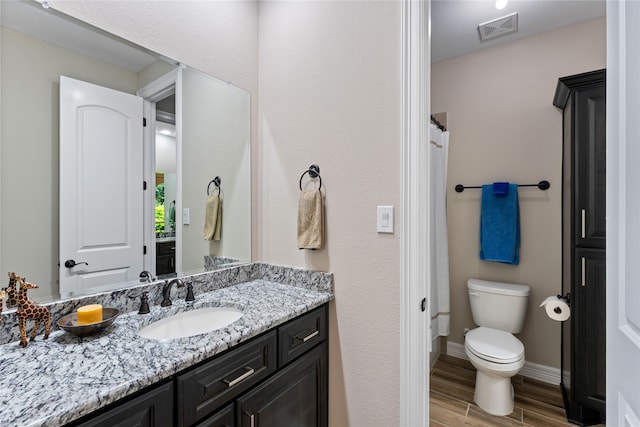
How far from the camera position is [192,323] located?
4.09 feet

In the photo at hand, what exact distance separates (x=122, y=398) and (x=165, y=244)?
79 cm

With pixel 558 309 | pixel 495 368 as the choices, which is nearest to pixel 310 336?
pixel 495 368

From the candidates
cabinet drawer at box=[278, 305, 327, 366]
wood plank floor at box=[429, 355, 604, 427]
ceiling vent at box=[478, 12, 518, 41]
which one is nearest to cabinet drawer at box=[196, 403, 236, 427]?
cabinet drawer at box=[278, 305, 327, 366]

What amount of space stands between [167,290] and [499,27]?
2719 millimetres

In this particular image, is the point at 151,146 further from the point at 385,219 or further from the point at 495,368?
the point at 495,368

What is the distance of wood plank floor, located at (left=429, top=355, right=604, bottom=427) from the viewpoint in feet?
6.04

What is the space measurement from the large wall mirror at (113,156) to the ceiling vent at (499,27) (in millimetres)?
1832

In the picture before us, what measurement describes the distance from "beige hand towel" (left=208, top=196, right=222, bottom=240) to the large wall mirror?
11 mm

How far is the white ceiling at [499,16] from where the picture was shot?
1934mm

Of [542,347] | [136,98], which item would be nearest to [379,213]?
[136,98]

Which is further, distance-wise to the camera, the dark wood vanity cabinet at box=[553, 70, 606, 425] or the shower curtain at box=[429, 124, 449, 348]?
the shower curtain at box=[429, 124, 449, 348]

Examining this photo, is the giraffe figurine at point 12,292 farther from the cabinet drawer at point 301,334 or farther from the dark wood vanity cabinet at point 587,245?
the dark wood vanity cabinet at point 587,245

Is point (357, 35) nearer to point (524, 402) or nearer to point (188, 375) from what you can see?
point (188, 375)

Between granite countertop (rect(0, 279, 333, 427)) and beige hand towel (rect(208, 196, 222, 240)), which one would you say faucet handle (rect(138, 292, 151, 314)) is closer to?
granite countertop (rect(0, 279, 333, 427))
